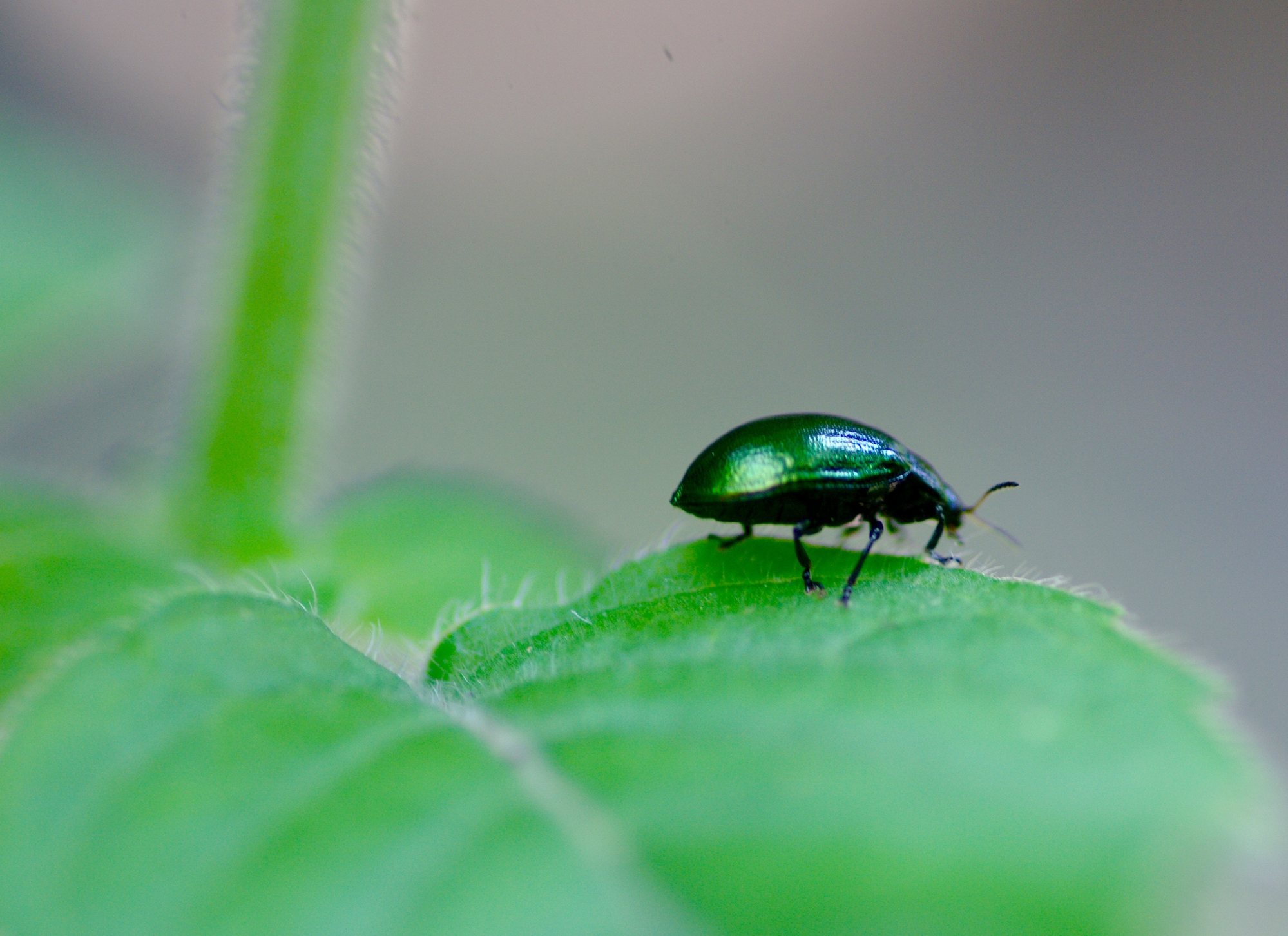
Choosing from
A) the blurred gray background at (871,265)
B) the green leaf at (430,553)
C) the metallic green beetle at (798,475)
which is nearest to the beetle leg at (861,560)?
the metallic green beetle at (798,475)

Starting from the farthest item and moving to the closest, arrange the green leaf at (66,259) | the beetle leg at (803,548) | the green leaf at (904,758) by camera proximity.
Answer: the green leaf at (66,259) → the beetle leg at (803,548) → the green leaf at (904,758)

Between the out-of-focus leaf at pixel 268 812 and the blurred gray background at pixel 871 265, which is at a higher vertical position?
the blurred gray background at pixel 871 265

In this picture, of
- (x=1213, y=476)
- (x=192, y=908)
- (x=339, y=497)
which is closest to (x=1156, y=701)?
(x=192, y=908)

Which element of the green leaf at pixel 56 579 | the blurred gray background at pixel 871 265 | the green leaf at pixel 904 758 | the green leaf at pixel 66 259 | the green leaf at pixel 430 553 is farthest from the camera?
the blurred gray background at pixel 871 265

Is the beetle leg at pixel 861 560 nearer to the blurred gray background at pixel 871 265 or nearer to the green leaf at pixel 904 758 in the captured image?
the green leaf at pixel 904 758

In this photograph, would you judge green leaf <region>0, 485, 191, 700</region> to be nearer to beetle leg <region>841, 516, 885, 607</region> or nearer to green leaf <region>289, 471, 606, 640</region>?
green leaf <region>289, 471, 606, 640</region>

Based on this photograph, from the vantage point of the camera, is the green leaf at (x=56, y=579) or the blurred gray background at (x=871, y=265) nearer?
the green leaf at (x=56, y=579)

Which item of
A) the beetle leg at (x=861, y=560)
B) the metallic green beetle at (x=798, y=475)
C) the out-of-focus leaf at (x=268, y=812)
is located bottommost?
the out-of-focus leaf at (x=268, y=812)
